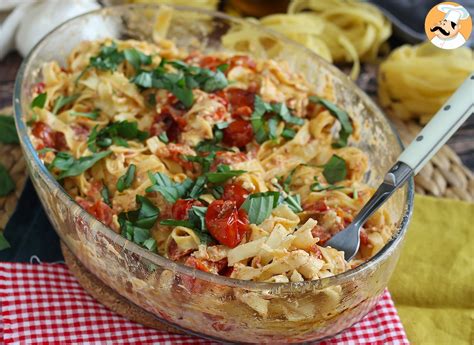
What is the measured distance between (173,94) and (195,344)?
1.00m

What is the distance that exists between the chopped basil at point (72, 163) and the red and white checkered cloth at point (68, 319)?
37cm

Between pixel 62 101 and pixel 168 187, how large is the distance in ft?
2.41

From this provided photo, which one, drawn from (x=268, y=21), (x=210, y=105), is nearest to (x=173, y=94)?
(x=210, y=105)

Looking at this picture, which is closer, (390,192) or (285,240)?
(285,240)

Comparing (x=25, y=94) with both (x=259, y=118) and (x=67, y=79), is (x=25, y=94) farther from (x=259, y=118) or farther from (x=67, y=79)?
(x=259, y=118)

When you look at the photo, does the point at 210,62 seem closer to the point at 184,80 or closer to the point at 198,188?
the point at 184,80

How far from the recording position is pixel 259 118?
288cm

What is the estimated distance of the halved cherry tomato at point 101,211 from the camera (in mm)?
2488

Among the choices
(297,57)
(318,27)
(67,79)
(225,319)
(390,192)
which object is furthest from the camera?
(318,27)

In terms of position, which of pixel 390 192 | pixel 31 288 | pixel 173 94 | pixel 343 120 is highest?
pixel 390 192

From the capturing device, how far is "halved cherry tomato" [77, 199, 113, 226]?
2488 millimetres

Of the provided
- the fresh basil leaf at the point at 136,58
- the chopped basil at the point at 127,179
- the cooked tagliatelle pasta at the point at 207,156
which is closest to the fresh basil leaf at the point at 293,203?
the cooked tagliatelle pasta at the point at 207,156

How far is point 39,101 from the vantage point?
2896 mm

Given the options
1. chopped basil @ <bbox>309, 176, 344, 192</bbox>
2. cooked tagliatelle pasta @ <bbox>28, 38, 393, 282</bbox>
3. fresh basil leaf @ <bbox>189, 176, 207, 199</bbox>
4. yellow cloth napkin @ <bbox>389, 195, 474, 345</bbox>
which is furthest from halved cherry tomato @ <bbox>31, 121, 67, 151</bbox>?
yellow cloth napkin @ <bbox>389, 195, 474, 345</bbox>
